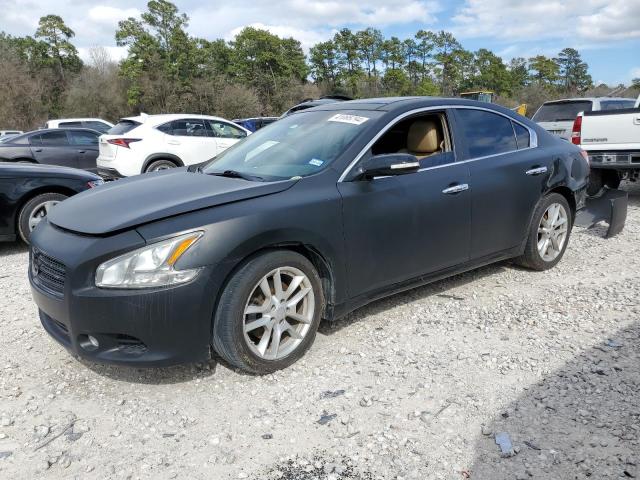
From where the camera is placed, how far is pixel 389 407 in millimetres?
2943

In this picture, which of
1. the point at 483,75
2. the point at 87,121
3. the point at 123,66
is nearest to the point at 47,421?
the point at 87,121

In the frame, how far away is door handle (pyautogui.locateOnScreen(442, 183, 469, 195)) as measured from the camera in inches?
158

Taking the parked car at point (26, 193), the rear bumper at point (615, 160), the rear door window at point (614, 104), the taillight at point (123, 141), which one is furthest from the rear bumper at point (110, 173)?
the rear door window at point (614, 104)

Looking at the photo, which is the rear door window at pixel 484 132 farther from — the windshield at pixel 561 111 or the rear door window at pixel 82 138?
the rear door window at pixel 82 138

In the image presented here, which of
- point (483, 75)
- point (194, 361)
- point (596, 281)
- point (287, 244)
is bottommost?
point (596, 281)

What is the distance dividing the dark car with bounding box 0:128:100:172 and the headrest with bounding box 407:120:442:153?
10.5 m

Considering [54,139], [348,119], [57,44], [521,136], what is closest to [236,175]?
[348,119]

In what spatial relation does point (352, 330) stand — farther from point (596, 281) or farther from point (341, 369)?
point (596, 281)

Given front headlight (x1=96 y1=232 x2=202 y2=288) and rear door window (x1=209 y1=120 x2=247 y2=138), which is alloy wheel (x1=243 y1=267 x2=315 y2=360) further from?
rear door window (x1=209 y1=120 x2=247 y2=138)

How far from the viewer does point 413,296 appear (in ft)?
15.0

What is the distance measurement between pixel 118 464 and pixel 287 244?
4.79 feet

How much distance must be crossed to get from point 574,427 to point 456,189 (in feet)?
6.29

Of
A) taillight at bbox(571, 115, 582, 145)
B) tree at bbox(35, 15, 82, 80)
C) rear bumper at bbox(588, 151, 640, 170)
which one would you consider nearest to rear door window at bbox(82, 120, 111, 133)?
taillight at bbox(571, 115, 582, 145)

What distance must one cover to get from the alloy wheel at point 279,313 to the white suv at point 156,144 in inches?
302
